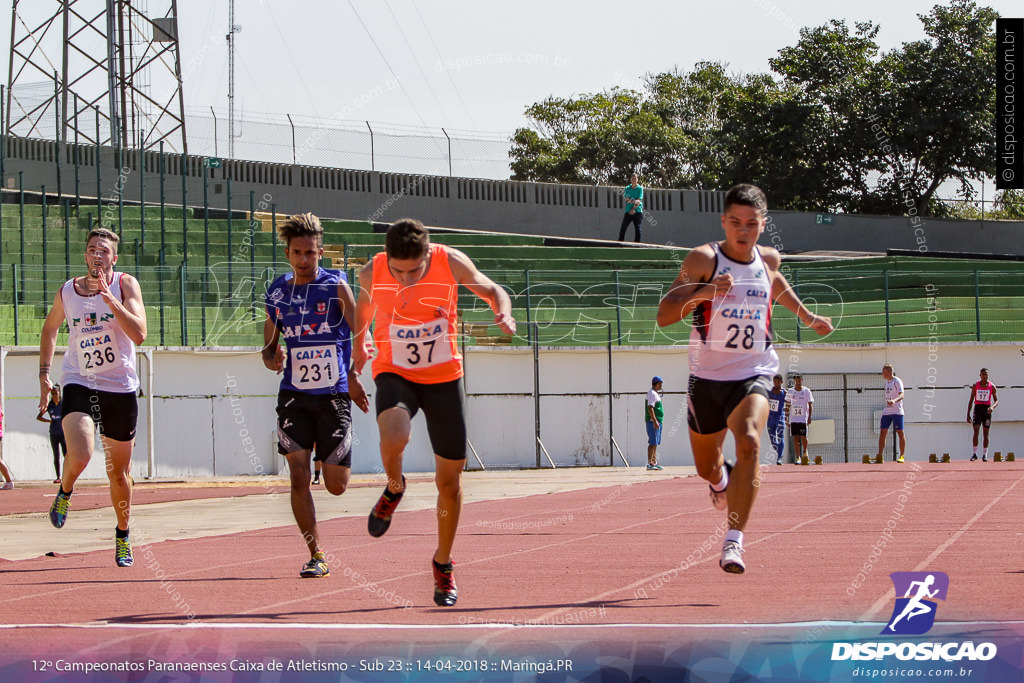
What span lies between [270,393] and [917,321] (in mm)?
14385

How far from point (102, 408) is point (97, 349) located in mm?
396

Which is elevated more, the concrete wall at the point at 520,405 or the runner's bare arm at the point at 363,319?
the runner's bare arm at the point at 363,319

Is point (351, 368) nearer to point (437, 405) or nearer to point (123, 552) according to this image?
point (437, 405)

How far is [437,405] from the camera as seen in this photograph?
6469mm

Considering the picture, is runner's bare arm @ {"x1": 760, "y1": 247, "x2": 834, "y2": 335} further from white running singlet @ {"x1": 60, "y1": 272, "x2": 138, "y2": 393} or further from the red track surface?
white running singlet @ {"x1": 60, "y1": 272, "x2": 138, "y2": 393}

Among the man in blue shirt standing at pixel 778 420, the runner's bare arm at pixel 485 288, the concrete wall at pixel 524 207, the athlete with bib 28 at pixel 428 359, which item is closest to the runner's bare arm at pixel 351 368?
the athlete with bib 28 at pixel 428 359

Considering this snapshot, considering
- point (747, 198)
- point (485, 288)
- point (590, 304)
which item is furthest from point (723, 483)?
point (590, 304)

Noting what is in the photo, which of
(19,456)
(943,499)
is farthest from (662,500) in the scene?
(19,456)

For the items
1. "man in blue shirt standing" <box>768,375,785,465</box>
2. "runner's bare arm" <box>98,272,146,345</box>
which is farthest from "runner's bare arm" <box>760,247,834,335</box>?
"man in blue shirt standing" <box>768,375,785,465</box>

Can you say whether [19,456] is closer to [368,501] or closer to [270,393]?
[270,393]

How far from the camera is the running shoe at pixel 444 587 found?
20.5 ft

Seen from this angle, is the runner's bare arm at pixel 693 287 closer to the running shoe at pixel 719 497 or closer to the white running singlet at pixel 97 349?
the running shoe at pixel 719 497

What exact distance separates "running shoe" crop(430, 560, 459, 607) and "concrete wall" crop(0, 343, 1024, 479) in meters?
16.1

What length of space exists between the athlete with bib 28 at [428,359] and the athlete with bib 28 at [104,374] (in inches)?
91.2
